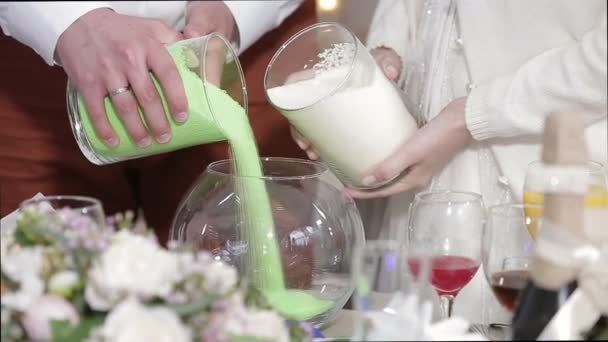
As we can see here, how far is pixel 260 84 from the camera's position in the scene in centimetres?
164

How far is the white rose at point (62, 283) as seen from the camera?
0.69 meters

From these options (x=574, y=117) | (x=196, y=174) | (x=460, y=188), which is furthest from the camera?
(x=196, y=174)

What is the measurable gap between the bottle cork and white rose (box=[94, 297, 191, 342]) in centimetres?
30

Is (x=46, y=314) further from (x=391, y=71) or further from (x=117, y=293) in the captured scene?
(x=391, y=71)

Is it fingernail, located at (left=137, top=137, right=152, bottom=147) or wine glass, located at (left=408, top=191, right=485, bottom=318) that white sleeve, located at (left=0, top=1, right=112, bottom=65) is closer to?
fingernail, located at (left=137, top=137, right=152, bottom=147)

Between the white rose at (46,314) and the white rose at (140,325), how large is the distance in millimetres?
48

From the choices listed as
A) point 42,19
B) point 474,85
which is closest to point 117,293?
point 42,19

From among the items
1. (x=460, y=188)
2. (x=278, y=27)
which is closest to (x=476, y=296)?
(x=460, y=188)

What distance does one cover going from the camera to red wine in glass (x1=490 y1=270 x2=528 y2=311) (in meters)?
0.89

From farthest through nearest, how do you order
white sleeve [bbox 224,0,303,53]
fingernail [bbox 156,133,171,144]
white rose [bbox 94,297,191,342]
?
1. white sleeve [bbox 224,0,303,53]
2. fingernail [bbox 156,133,171,144]
3. white rose [bbox 94,297,191,342]

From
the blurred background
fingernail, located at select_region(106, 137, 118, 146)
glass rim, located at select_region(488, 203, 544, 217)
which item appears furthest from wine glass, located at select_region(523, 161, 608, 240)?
the blurred background

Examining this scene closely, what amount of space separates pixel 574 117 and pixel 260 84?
98 centimetres

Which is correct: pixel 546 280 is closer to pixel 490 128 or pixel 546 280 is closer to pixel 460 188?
pixel 490 128

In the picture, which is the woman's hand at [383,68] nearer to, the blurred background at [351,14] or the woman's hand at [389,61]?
the woman's hand at [389,61]
